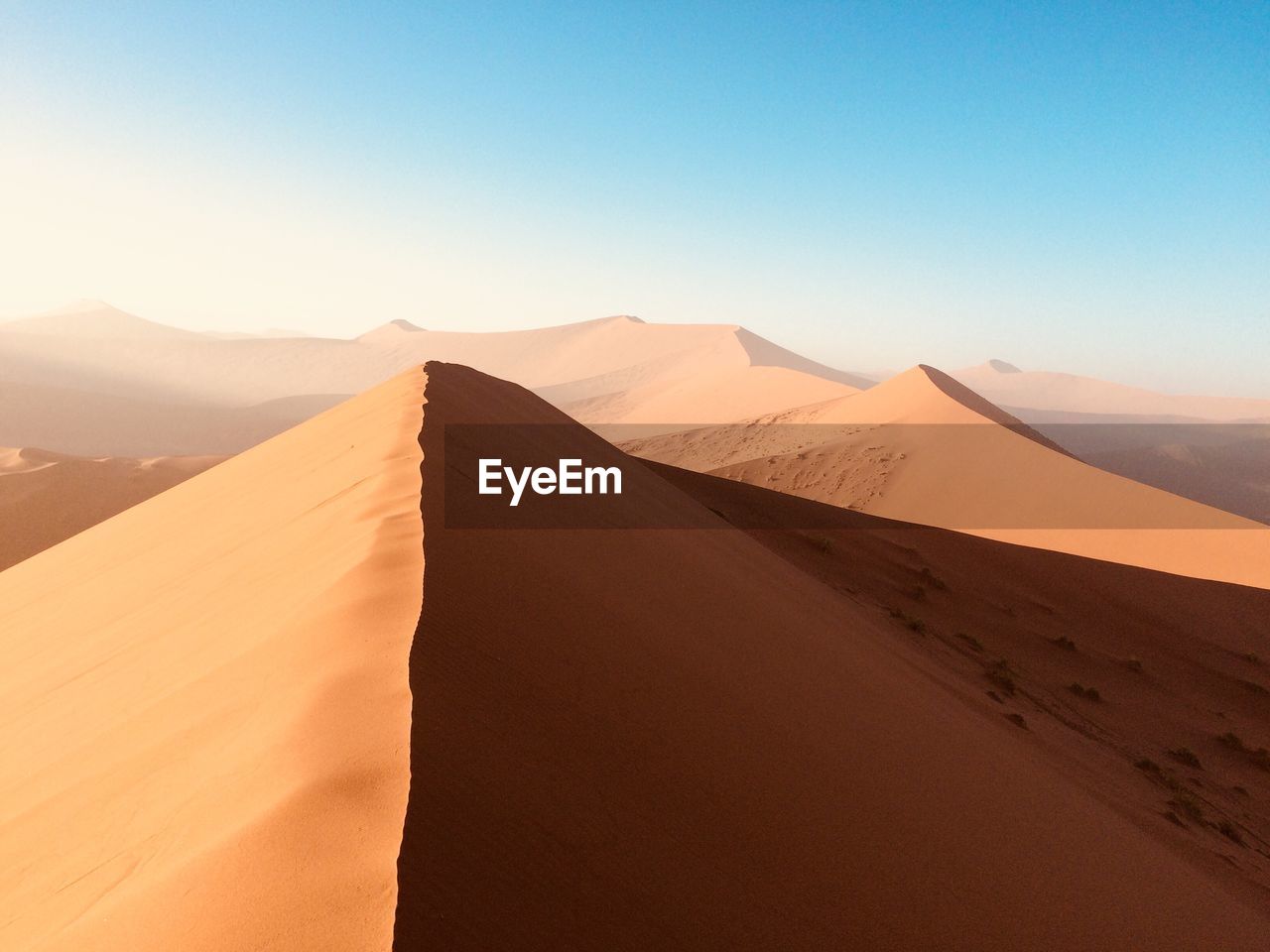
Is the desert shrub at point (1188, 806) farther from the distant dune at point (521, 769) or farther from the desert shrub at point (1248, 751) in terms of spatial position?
the desert shrub at point (1248, 751)

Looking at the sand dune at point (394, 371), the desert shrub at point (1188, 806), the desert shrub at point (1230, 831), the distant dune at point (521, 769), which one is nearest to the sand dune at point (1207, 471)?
the sand dune at point (394, 371)

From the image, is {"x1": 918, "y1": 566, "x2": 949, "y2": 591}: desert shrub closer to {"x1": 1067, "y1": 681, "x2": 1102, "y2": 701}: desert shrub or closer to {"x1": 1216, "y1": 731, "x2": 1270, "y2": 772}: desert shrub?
{"x1": 1067, "y1": 681, "x2": 1102, "y2": 701}: desert shrub

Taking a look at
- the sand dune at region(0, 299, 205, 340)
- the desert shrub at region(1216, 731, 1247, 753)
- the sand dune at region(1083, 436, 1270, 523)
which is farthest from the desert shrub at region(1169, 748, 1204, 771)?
the sand dune at region(0, 299, 205, 340)

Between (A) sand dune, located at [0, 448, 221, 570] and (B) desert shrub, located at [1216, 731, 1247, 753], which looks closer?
(B) desert shrub, located at [1216, 731, 1247, 753]

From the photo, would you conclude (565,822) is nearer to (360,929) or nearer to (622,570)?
(360,929)

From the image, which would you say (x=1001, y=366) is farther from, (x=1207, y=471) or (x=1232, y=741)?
(x=1232, y=741)

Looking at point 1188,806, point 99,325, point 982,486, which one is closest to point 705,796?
point 1188,806
